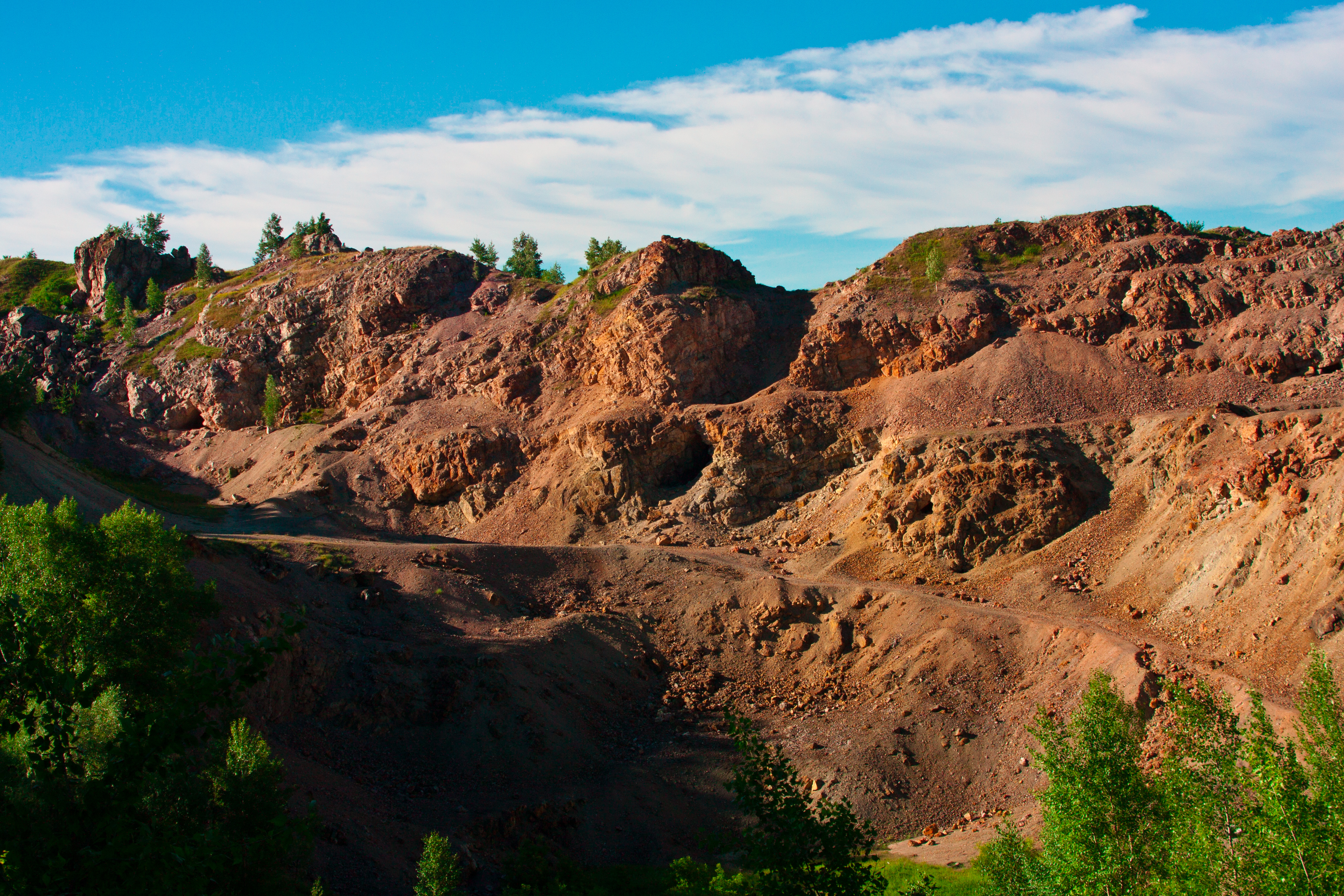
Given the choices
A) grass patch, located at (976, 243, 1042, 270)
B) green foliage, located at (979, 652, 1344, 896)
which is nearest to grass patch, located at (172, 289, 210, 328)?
grass patch, located at (976, 243, 1042, 270)

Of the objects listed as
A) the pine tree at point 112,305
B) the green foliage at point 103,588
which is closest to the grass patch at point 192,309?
the pine tree at point 112,305

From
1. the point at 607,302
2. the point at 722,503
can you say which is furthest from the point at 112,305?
the point at 722,503

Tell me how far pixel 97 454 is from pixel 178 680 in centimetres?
7542

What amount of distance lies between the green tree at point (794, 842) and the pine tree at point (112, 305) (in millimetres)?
93557

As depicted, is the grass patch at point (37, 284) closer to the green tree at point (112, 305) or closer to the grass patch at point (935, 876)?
the green tree at point (112, 305)

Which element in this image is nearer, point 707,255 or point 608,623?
point 608,623

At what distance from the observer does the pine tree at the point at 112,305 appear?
8906 cm

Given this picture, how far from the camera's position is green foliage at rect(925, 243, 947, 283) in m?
63.3

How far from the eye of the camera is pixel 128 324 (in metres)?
86.1

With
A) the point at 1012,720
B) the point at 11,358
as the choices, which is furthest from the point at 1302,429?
the point at 11,358

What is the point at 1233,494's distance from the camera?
3928 centimetres

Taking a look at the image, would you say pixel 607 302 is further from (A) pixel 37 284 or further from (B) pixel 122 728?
(A) pixel 37 284

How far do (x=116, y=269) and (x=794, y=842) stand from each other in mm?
101302

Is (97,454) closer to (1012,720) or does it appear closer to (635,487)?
(635,487)
